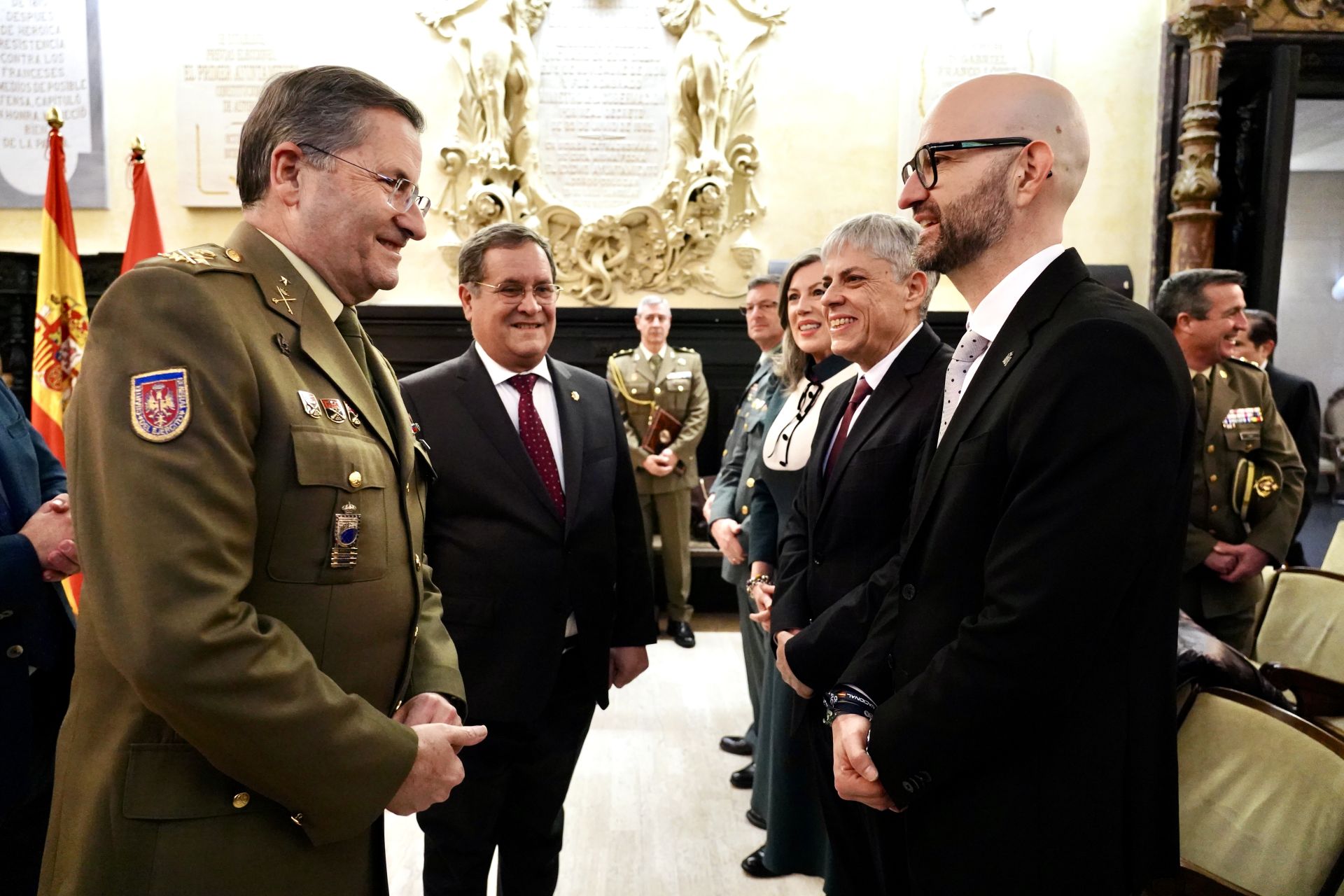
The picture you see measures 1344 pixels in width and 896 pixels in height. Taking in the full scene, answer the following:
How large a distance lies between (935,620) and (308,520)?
832mm

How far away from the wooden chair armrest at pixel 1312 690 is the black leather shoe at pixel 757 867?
4.76ft

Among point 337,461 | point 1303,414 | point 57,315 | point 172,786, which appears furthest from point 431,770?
point 1303,414

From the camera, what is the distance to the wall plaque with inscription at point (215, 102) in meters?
5.57

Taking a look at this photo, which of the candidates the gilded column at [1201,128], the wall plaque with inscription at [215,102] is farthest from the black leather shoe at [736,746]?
the wall plaque with inscription at [215,102]

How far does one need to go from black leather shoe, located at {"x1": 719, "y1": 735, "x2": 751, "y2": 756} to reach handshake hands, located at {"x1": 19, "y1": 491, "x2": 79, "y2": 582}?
244 cm

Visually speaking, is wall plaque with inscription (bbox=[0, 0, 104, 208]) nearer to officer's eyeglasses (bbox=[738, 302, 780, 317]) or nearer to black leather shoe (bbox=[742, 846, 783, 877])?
officer's eyeglasses (bbox=[738, 302, 780, 317])

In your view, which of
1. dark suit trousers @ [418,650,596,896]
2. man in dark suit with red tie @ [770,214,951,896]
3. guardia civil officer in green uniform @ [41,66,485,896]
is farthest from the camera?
dark suit trousers @ [418,650,596,896]

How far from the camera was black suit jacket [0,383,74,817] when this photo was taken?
149 cm

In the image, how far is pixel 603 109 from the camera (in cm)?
564

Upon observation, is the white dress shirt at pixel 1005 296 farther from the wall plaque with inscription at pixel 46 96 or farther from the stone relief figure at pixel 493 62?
the wall plaque with inscription at pixel 46 96

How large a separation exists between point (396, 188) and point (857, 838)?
1.35 m

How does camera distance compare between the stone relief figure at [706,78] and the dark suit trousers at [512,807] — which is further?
the stone relief figure at [706,78]

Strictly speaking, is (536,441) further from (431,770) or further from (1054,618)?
(1054,618)

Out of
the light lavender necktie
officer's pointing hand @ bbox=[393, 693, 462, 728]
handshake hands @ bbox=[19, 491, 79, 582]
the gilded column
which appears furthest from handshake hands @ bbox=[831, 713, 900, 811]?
the gilded column
